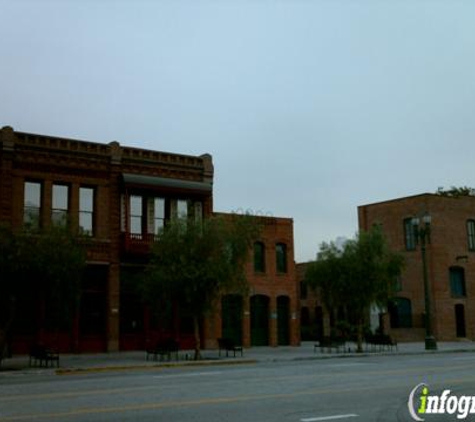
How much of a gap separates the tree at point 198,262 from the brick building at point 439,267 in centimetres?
2340

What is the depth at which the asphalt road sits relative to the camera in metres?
11.2

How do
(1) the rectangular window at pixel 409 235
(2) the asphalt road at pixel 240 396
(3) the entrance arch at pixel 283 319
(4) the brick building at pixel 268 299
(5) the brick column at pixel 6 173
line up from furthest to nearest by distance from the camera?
(1) the rectangular window at pixel 409 235 < (3) the entrance arch at pixel 283 319 < (4) the brick building at pixel 268 299 < (5) the brick column at pixel 6 173 < (2) the asphalt road at pixel 240 396

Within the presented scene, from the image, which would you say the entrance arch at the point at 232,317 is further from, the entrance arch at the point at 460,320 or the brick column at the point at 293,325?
the entrance arch at the point at 460,320

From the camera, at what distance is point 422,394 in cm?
1392

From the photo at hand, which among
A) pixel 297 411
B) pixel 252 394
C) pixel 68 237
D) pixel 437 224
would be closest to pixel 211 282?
pixel 68 237

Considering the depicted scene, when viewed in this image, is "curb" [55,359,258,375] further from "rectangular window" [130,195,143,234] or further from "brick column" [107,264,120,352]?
"rectangular window" [130,195,143,234]

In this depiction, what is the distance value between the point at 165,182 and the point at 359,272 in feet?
36.4

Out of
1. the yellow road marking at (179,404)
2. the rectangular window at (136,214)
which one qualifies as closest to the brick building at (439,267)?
the rectangular window at (136,214)

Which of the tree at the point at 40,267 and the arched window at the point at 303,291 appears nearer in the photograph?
the tree at the point at 40,267

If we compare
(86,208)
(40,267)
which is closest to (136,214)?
(86,208)

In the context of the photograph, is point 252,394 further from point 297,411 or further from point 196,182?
point 196,182

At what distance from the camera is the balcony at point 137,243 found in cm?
3531

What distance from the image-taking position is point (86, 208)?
1395 inches

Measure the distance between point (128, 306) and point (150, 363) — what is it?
370 inches
